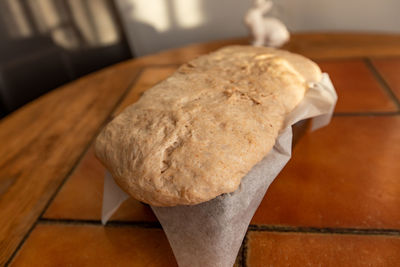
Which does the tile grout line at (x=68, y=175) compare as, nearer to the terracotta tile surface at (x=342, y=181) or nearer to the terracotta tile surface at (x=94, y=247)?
the terracotta tile surface at (x=94, y=247)

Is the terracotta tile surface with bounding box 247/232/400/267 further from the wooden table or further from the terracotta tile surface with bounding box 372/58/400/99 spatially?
the terracotta tile surface with bounding box 372/58/400/99

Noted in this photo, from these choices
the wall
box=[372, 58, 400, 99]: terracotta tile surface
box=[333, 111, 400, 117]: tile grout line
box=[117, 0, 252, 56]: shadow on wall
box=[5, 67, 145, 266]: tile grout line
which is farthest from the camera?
box=[117, 0, 252, 56]: shadow on wall

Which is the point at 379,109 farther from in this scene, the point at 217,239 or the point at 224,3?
the point at 224,3

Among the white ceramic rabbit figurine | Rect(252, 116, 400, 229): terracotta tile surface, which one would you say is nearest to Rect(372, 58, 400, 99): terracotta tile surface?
Rect(252, 116, 400, 229): terracotta tile surface

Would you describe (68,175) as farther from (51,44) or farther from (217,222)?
(51,44)

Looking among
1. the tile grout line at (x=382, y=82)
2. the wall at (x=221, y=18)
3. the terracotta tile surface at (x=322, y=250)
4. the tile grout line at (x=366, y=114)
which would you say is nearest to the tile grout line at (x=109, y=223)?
the terracotta tile surface at (x=322, y=250)

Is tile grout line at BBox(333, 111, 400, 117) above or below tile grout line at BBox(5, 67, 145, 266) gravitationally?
below

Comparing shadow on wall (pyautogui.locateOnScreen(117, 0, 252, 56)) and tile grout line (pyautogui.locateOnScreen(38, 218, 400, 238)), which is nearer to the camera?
tile grout line (pyautogui.locateOnScreen(38, 218, 400, 238))

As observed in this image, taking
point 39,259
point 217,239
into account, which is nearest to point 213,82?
point 217,239
